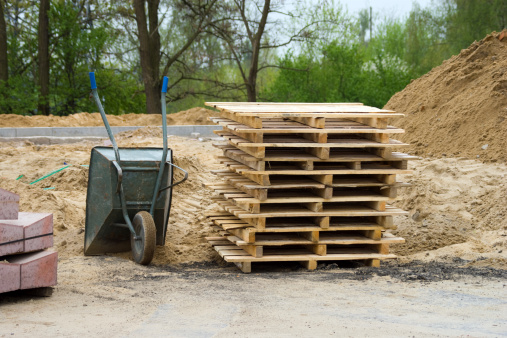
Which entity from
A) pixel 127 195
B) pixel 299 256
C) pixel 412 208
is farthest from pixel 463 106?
pixel 127 195

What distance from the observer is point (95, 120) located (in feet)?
53.2

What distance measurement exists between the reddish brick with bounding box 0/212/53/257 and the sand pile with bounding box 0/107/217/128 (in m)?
10.8

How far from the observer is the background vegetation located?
65.9 ft

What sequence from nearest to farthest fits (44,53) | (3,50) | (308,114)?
(308,114) → (3,50) → (44,53)

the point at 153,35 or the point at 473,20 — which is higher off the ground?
the point at 473,20

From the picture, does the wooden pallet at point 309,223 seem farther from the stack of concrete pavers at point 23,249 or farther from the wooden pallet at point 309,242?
the stack of concrete pavers at point 23,249

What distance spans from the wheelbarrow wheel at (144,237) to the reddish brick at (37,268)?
50.4 inches

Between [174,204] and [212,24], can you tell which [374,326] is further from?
[212,24]

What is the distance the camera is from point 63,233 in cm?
779

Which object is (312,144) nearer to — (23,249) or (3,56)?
(23,249)

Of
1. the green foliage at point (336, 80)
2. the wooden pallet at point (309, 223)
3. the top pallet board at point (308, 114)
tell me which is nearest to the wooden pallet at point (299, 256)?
the wooden pallet at point (309, 223)

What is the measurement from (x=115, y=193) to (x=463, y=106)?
21.1 ft

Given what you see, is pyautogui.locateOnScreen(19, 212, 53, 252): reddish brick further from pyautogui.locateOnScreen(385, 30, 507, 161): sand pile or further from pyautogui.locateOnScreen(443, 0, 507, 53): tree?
pyautogui.locateOnScreen(443, 0, 507, 53): tree

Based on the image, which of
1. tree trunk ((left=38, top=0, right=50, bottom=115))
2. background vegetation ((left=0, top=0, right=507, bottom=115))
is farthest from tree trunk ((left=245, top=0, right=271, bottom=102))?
tree trunk ((left=38, top=0, right=50, bottom=115))
